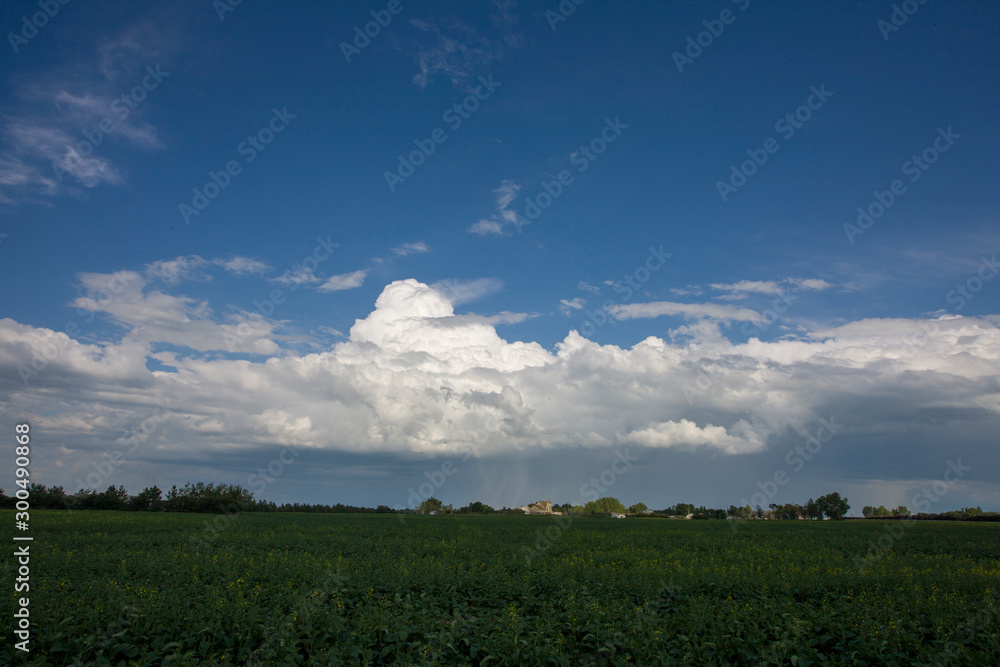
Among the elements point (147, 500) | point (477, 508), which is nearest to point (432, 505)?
point (477, 508)

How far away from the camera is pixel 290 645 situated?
8.88 metres

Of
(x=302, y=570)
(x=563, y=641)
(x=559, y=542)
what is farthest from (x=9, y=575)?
(x=559, y=542)

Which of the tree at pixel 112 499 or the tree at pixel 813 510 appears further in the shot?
the tree at pixel 813 510

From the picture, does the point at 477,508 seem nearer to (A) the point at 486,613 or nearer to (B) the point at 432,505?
(B) the point at 432,505

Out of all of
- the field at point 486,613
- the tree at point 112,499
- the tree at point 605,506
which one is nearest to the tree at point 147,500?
the tree at point 112,499

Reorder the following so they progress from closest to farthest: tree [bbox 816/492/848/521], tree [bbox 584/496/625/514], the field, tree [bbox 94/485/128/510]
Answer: the field < tree [bbox 94/485/128/510] < tree [bbox 816/492/848/521] < tree [bbox 584/496/625/514]

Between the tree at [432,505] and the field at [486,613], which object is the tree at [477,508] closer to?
the tree at [432,505]

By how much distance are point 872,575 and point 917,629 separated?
611cm

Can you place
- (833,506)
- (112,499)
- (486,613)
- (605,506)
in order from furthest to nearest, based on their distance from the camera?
(605,506)
(833,506)
(112,499)
(486,613)

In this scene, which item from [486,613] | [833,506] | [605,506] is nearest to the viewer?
[486,613]

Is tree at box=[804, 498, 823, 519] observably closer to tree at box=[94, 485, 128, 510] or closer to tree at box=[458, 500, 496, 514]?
tree at box=[458, 500, 496, 514]

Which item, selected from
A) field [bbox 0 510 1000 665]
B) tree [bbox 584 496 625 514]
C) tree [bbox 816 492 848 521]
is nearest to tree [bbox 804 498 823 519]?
tree [bbox 816 492 848 521]

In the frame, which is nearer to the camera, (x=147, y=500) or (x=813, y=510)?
(x=147, y=500)

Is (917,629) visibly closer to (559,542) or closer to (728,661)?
(728,661)
